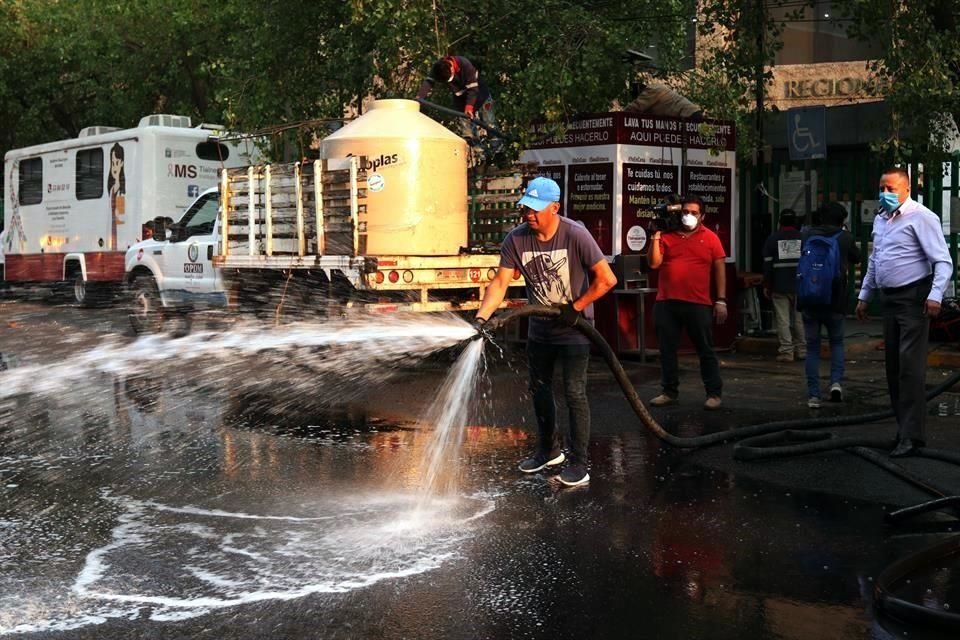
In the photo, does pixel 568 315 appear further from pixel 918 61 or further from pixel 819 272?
pixel 918 61

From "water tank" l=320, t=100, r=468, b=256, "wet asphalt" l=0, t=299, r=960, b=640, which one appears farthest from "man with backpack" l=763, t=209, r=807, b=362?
"water tank" l=320, t=100, r=468, b=256

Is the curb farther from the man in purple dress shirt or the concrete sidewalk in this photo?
the man in purple dress shirt

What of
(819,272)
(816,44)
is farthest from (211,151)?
(816,44)

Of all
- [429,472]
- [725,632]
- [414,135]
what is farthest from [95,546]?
[414,135]

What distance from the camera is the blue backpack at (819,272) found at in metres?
9.95

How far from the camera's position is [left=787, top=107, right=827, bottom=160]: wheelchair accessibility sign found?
12.5 metres

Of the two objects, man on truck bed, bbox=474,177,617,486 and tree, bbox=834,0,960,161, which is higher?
tree, bbox=834,0,960,161

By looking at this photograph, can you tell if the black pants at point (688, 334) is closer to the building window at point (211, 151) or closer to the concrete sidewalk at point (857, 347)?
the concrete sidewalk at point (857, 347)

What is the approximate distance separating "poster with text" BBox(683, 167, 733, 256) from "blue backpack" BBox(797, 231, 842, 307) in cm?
418

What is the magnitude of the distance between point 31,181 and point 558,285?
17895mm

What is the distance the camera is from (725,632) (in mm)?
4469

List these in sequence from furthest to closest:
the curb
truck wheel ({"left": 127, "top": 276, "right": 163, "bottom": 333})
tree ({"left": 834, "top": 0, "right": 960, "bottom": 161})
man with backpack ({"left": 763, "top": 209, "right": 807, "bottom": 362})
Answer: truck wheel ({"left": 127, "top": 276, "right": 163, "bottom": 333}) < the curb < man with backpack ({"left": 763, "top": 209, "right": 807, "bottom": 362}) < tree ({"left": 834, "top": 0, "right": 960, "bottom": 161})

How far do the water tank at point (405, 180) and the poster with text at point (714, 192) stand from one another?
3317 mm

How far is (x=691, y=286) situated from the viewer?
9.90 meters
